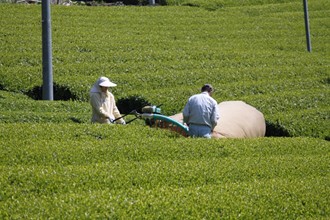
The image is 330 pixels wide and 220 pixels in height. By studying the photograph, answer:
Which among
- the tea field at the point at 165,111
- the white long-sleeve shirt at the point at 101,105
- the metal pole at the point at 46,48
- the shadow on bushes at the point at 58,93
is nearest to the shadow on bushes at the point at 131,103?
the tea field at the point at 165,111

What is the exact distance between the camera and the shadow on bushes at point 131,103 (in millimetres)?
21734

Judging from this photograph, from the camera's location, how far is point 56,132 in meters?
14.7

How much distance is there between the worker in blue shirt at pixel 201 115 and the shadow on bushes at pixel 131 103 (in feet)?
17.4

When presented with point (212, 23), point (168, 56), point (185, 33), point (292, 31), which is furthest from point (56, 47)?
point (292, 31)

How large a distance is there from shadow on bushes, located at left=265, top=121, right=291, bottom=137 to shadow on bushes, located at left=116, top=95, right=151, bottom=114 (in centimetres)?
332

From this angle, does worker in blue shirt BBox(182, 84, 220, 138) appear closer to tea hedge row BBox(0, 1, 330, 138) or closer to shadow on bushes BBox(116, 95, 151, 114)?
tea hedge row BBox(0, 1, 330, 138)

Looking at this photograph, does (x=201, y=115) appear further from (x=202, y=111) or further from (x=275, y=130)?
(x=275, y=130)

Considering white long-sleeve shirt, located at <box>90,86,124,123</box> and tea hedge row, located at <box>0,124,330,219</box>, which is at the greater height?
white long-sleeve shirt, located at <box>90,86,124,123</box>

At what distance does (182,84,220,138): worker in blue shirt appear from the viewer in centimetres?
1616

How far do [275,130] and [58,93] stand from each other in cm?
617

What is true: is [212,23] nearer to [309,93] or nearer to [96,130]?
[309,93]

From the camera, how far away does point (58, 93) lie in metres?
22.5

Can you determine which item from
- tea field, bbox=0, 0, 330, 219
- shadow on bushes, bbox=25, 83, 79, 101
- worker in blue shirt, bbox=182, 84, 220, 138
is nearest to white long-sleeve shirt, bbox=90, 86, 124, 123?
tea field, bbox=0, 0, 330, 219

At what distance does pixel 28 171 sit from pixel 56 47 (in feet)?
48.3
